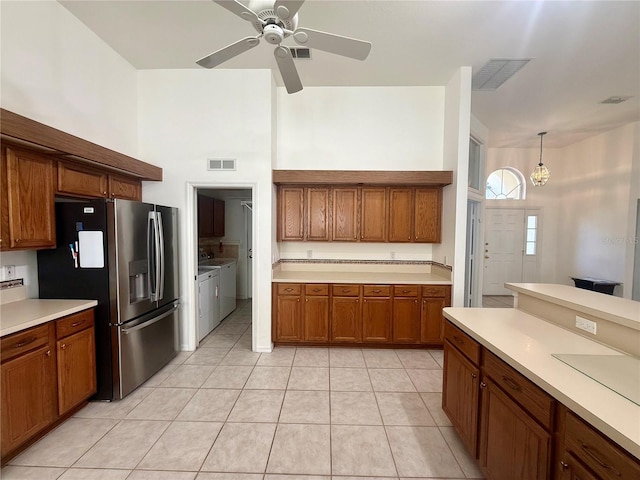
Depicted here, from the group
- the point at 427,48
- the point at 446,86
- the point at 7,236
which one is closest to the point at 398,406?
the point at 7,236

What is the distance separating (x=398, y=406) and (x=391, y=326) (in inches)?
46.5

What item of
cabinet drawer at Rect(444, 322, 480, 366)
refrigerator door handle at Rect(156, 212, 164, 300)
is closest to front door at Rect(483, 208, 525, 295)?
cabinet drawer at Rect(444, 322, 480, 366)

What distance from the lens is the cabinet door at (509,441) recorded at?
4.01ft

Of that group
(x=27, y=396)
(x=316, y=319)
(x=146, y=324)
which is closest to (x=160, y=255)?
(x=146, y=324)

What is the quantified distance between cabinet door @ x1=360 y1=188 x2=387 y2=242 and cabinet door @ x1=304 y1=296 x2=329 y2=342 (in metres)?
1.09

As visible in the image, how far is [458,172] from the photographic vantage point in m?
3.48

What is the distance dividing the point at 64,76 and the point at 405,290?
417 cm

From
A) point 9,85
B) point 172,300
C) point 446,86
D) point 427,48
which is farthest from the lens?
point 446,86

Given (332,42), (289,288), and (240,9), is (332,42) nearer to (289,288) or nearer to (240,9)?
(240,9)

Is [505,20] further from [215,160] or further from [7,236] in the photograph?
[7,236]

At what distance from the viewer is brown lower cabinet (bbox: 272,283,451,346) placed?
11.7 feet

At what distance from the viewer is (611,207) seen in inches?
204

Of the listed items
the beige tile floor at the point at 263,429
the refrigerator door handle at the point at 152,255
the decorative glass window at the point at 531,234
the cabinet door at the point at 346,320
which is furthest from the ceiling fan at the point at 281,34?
the decorative glass window at the point at 531,234

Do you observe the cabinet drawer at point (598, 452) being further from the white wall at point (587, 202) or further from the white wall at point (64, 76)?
the white wall at point (587, 202)
